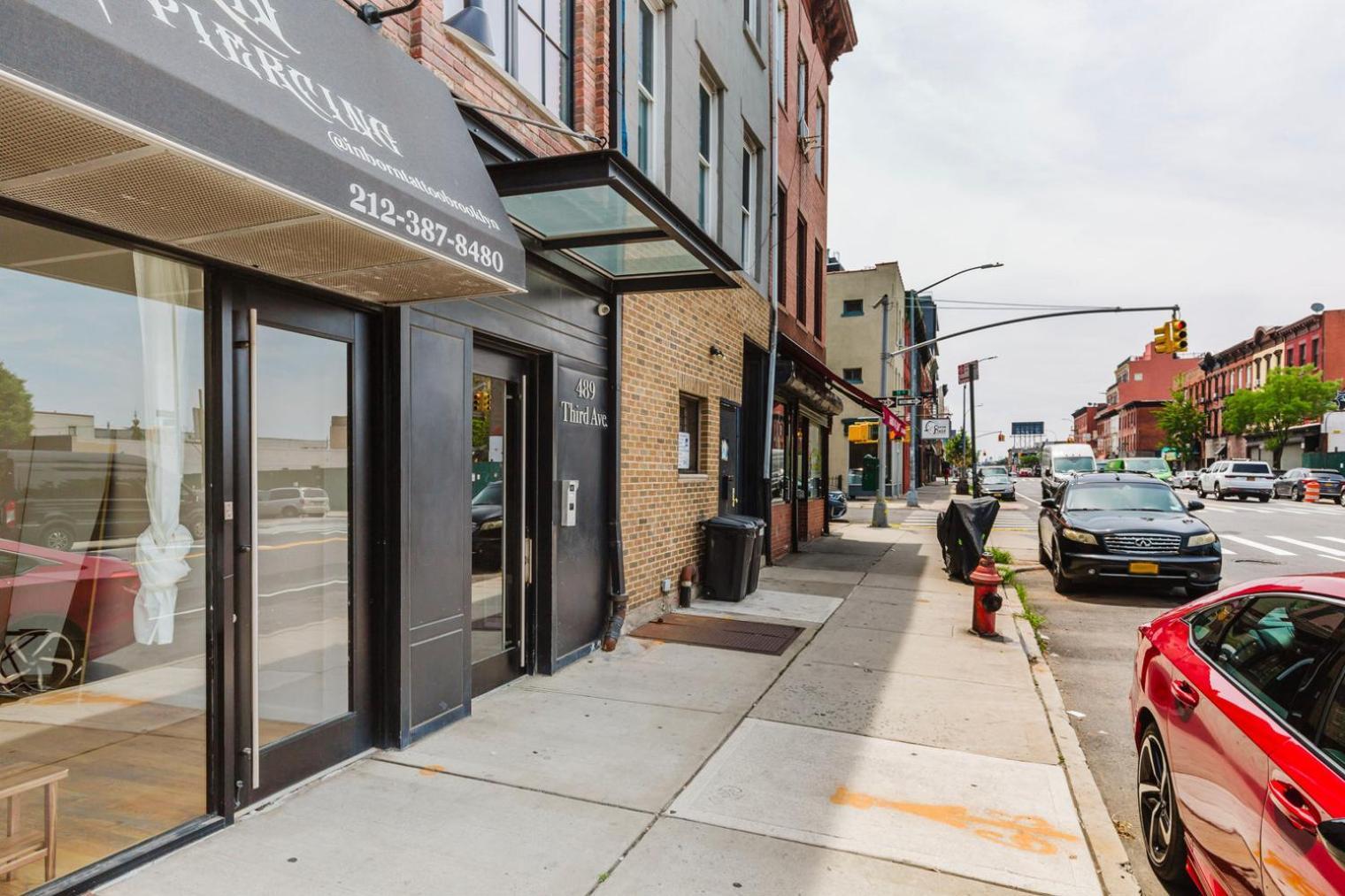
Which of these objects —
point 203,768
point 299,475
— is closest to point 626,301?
point 299,475

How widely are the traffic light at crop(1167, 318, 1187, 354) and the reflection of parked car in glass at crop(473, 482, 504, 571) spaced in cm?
2166

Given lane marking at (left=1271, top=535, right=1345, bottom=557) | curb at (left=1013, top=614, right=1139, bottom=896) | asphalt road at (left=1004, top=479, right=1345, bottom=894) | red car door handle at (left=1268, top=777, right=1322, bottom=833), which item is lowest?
asphalt road at (left=1004, top=479, right=1345, bottom=894)

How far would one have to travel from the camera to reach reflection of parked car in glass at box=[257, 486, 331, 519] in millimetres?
4113

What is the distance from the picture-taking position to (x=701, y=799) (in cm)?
421

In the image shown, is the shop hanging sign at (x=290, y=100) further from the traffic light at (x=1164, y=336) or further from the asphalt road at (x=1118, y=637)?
the traffic light at (x=1164, y=336)

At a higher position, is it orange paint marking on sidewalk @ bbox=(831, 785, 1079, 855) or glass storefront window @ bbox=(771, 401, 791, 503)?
glass storefront window @ bbox=(771, 401, 791, 503)

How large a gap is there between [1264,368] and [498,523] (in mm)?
74632

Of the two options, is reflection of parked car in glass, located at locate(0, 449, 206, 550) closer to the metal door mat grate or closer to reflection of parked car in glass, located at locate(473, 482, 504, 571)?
reflection of parked car in glass, located at locate(473, 482, 504, 571)

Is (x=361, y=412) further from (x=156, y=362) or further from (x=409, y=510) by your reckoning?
(x=156, y=362)

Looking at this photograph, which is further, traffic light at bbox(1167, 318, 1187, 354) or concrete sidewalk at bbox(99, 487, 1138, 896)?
traffic light at bbox(1167, 318, 1187, 354)

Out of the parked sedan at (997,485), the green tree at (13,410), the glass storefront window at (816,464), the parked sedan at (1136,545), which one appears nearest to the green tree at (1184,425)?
the parked sedan at (997,485)

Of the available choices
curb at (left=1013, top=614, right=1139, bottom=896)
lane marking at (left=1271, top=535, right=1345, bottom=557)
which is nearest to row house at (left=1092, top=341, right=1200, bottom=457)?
lane marking at (left=1271, top=535, right=1345, bottom=557)

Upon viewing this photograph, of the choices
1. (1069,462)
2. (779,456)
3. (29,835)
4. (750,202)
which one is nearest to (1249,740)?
(29,835)

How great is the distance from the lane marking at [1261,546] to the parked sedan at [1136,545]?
549cm
